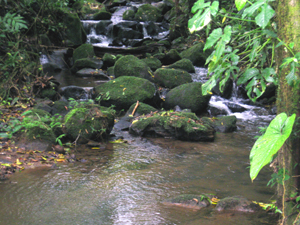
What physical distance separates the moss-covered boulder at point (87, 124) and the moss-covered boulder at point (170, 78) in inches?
152

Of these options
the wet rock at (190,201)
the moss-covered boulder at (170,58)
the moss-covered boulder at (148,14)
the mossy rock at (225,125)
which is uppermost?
the moss-covered boulder at (148,14)

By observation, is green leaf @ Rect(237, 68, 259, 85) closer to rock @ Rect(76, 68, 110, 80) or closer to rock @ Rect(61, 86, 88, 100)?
rock @ Rect(61, 86, 88, 100)

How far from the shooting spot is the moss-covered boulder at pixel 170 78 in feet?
31.0

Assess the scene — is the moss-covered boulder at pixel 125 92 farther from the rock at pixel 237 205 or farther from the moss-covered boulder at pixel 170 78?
the rock at pixel 237 205

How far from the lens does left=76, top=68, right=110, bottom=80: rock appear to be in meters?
10.5

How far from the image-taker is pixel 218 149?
5.59 metres

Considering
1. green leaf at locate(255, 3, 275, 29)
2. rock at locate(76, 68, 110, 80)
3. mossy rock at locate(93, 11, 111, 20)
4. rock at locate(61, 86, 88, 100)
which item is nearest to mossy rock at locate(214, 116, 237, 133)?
rock at locate(61, 86, 88, 100)

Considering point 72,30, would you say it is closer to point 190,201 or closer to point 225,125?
point 225,125

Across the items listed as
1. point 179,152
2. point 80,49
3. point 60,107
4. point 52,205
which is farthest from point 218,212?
point 80,49

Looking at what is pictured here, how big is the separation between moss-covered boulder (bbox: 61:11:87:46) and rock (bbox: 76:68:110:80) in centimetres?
249

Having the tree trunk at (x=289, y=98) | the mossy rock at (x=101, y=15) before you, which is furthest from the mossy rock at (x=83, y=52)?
the tree trunk at (x=289, y=98)

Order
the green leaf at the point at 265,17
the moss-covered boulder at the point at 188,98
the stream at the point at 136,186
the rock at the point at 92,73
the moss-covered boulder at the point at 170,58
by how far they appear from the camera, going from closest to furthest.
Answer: the green leaf at the point at 265,17 → the stream at the point at 136,186 → the moss-covered boulder at the point at 188,98 → the rock at the point at 92,73 → the moss-covered boulder at the point at 170,58

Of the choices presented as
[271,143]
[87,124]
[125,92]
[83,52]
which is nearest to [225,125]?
[125,92]

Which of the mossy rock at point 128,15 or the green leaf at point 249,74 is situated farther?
the mossy rock at point 128,15
